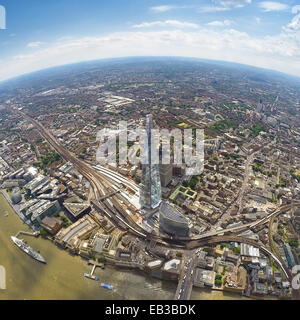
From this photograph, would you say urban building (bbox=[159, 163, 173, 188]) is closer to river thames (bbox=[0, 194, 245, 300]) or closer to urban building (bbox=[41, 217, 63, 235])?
river thames (bbox=[0, 194, 245, 300])

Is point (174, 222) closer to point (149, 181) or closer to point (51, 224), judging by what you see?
point (149, 181)

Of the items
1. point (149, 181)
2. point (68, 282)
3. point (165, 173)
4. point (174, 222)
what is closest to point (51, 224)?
point (68, 282)

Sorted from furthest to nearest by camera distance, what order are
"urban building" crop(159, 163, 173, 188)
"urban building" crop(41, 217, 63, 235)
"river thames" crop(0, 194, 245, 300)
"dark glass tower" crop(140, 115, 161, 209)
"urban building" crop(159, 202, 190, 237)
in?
"urban building" crop(159, 163, 173, 188), "urban building" crop(41, 217, 63, 235), "dark glass tower" crop(140, 115, 161, 209), "urban building" crop(159, 202, 190, 237), "river thames" crop(0, 194, 245, 300)

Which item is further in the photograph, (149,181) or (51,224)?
(149,181)

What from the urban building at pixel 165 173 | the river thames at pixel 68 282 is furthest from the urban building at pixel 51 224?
the urban building at pixel 165 173

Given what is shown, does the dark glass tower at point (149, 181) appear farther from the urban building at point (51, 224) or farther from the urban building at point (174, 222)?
the urban building at point (51, 224)

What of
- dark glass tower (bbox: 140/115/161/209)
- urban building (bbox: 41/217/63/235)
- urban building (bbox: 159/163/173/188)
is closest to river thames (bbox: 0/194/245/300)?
urban building (bbox: 41/217/63/235)

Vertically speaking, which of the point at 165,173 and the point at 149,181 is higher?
the point at 149,181
